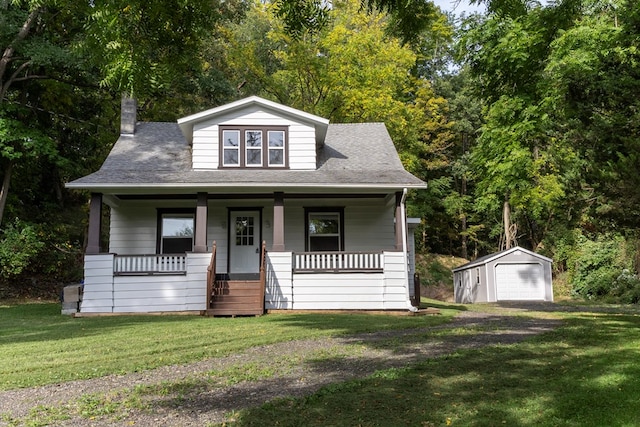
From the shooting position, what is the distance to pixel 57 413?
4.33 meters

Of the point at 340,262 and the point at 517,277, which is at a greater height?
the point at 340,262

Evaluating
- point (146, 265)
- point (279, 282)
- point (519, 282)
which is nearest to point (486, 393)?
point (279, 282)

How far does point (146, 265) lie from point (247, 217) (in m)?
3.48

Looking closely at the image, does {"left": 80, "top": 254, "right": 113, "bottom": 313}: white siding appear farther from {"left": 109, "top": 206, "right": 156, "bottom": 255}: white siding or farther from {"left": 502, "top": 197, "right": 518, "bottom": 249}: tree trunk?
{"left": 502, "top": 197, "right": 518, "bottom": 249}: tree trunk

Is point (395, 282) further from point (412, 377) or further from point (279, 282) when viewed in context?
→ point (412, 377)

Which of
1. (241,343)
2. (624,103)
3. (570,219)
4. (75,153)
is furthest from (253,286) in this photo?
(570,219)

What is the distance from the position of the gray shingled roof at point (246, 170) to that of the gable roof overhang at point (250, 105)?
1210 mm

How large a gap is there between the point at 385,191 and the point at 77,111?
15834 mm

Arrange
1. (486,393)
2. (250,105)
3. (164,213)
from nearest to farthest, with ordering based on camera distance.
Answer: (486,393) < (250,105) < (164,213)

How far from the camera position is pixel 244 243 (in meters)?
15.8

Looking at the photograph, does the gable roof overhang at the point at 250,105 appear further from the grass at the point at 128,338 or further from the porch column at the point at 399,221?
the grass at the point at 128,338

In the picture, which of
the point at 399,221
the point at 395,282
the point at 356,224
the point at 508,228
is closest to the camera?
the point at 395,282

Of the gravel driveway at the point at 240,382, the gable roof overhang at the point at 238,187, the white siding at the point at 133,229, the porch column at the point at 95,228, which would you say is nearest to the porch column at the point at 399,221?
the gable roof overhang at the point at 238,187

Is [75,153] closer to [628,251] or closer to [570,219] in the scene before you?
[570,219]
